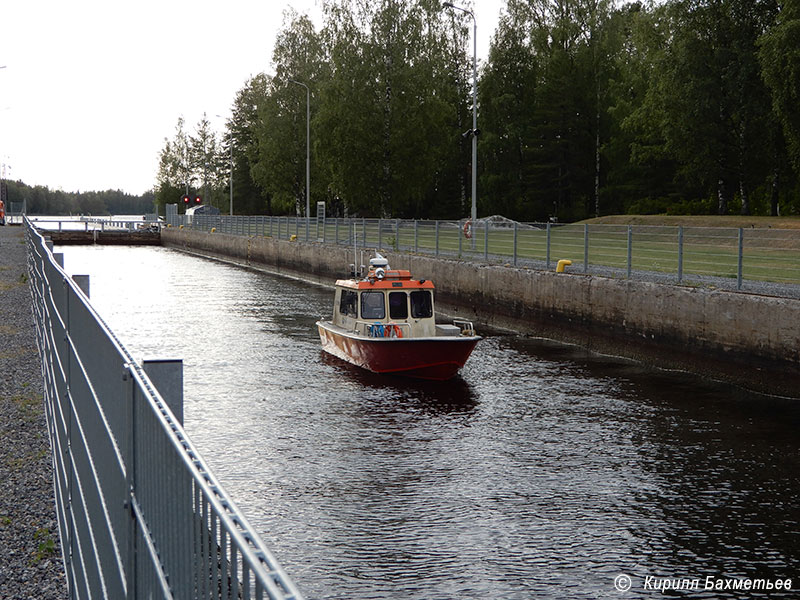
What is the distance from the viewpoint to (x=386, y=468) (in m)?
12.4

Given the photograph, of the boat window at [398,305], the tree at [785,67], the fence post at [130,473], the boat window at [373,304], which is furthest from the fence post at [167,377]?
the tree at [785,67]

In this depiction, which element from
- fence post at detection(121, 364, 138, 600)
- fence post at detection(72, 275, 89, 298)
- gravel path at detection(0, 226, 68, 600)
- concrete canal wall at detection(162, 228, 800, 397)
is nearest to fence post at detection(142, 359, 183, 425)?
fence post at detection(121, 364, 138, 600)

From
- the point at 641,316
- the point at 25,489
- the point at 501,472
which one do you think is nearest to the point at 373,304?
the point at 641,316

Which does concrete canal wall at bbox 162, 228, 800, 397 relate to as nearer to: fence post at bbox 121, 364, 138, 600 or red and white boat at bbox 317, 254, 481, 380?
red and white boat at bbox 317, 254, 481, 380

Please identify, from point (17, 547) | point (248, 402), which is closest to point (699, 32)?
point (248, 402)

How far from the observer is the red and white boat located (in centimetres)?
1870

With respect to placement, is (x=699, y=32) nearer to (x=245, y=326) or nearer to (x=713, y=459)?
(x=245, y=326)

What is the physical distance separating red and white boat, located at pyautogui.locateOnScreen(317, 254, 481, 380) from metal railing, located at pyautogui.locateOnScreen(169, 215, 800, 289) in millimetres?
5097

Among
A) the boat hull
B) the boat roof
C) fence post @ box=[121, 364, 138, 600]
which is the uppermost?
fence post @ box=[121, 364, 138, 600]

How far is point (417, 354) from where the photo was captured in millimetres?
18781

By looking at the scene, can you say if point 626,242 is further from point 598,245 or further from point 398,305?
point 398,305

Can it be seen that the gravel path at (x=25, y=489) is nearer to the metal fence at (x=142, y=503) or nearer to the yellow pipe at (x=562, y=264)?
the metal fence at (x=142, y=503)

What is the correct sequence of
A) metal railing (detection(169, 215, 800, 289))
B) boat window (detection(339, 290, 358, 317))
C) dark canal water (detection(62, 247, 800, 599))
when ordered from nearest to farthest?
dark canal water (detection(62, 247, 800, 599)), boat window (detection(339, 290, 358, 317)), metal railing (detection(169, 215, 800, 289))

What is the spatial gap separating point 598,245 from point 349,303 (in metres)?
8.48
